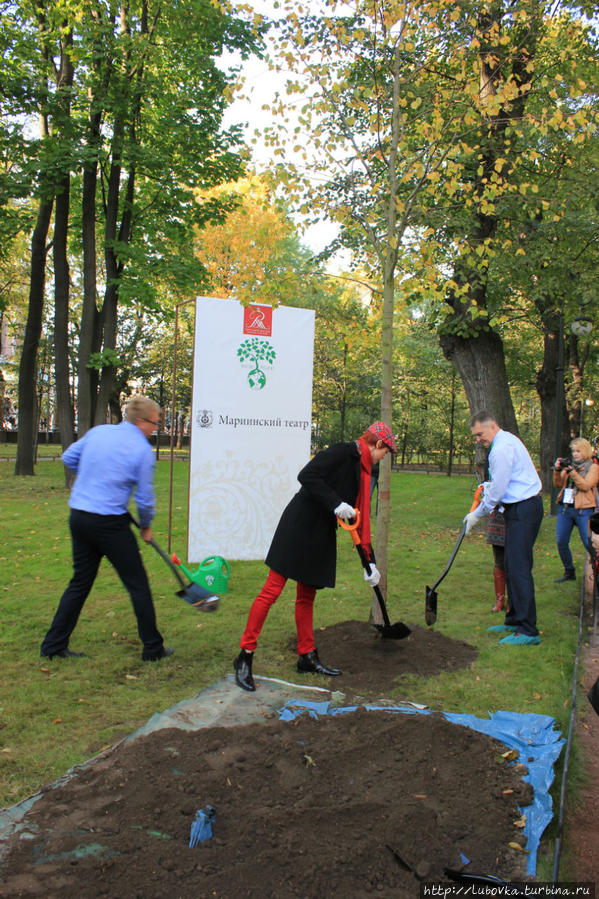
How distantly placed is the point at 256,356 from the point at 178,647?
3981mm

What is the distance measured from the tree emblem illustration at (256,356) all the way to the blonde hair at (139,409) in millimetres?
3194

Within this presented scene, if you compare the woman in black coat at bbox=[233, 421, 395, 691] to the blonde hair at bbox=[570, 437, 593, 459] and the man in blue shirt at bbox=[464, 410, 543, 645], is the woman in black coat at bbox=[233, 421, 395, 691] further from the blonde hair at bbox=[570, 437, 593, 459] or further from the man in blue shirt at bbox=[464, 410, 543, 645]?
the blonde hair at bbox=[570, 437, 593, 459]

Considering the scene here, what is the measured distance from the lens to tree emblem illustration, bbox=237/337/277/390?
326 inches

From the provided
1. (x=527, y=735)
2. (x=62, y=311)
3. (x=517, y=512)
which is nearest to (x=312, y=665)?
(x=527, y=735)

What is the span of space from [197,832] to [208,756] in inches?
28.2

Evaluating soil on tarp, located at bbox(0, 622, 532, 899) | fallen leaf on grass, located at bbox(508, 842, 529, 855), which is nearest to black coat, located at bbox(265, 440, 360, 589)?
soil on tarp, located at bbox(0, 622, 532, 899)

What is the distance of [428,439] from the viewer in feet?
111

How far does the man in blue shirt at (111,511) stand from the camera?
4.85 m

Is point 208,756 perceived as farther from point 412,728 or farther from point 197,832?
point 412,728

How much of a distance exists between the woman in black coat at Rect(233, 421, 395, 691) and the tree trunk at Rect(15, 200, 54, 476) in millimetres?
16649

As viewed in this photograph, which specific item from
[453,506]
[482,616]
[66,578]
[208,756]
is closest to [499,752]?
[208,756]

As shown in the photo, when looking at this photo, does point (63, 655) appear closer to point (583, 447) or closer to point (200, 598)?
point (200, 598)

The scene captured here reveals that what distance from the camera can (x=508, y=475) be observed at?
583cm

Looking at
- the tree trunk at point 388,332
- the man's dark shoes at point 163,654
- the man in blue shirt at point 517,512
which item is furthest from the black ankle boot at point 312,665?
the man in blue shirt at point 517,512
